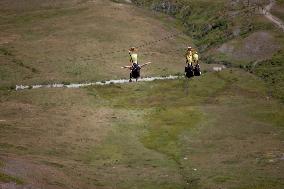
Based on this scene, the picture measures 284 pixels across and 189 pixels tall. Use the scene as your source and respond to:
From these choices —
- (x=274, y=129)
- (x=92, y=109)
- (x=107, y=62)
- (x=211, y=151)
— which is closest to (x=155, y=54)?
(x=107, y=62)

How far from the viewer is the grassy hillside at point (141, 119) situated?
77.7m

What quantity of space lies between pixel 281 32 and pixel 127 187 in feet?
426

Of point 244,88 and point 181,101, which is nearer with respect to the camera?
point 181,101

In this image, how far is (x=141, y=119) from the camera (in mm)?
120875

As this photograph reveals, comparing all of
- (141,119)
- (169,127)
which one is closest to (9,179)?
(169,127)

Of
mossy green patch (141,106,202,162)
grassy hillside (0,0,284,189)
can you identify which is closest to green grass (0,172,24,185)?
grassy hillside (0,0,284,189)

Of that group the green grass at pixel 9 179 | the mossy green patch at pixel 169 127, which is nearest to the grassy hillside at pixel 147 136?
the mossy green patch at pixel 169 127

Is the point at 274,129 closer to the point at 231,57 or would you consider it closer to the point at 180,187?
the point at 180,187

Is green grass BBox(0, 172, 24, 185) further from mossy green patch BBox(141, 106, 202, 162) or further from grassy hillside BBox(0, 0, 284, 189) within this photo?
mossy green patch BBox(141, 106, 202, 162)

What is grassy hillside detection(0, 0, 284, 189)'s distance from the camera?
255 ft

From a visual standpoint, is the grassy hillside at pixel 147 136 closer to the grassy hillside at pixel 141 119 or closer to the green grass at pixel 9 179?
the grassy hillside at pixel 141 119

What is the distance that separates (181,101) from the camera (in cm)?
14112

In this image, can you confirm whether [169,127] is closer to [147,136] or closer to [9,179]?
[147,136]

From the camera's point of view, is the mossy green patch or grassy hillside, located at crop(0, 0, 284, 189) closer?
grassy hillside, located at crop(0, 0, 284, 189)
